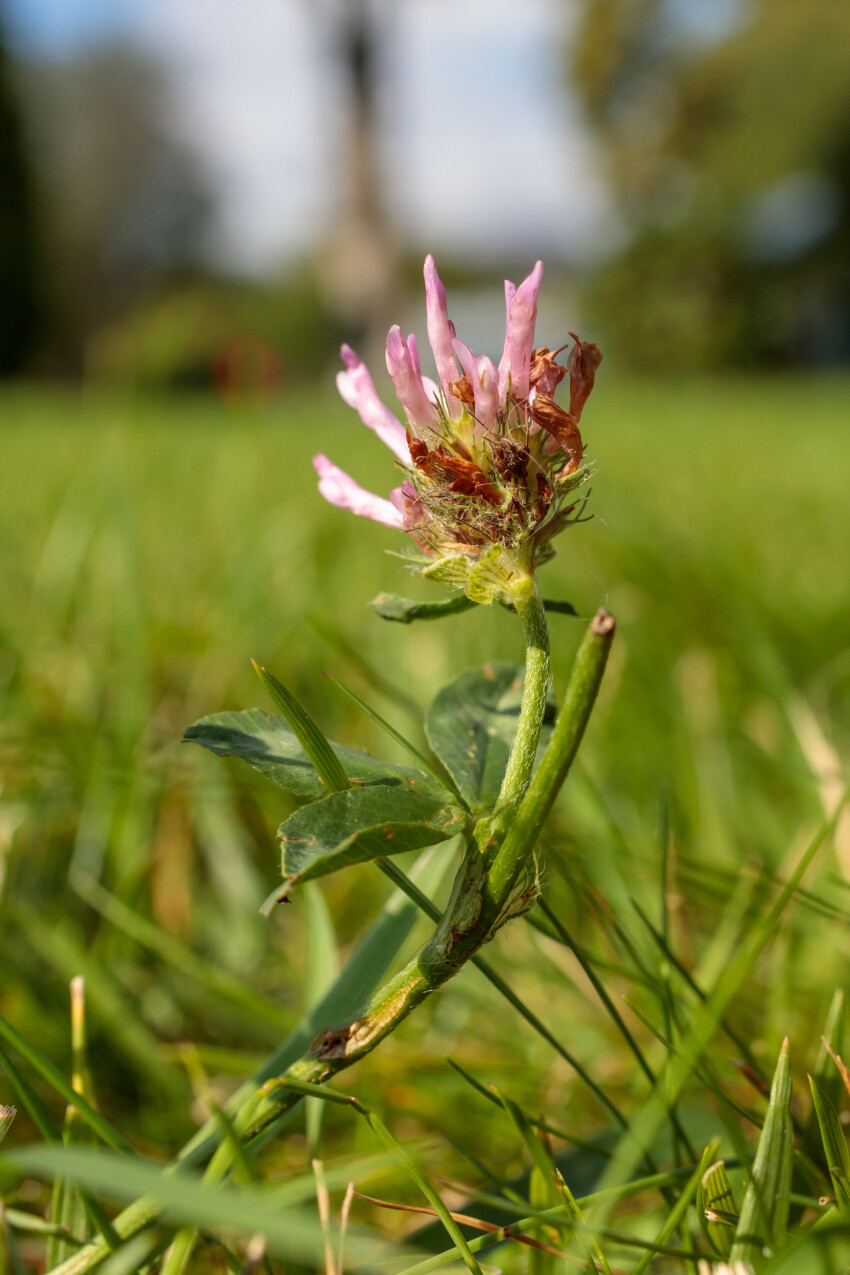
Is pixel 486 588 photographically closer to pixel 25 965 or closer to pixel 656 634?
pixel 25 965

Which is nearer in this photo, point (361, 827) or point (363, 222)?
point (361, 827)

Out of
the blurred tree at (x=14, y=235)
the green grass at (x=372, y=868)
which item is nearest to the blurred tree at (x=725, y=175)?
the blurred tree at (x=14, y=235)

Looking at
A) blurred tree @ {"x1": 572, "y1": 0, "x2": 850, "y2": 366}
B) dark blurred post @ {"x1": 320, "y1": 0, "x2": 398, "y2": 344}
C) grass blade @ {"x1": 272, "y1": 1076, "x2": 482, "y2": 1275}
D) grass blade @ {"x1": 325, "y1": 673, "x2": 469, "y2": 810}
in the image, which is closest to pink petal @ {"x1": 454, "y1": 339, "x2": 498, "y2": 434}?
grass blade @ {"x1": 325, "y1": 673, "x2": 469, "y2": 810}

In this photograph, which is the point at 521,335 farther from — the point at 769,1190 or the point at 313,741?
the point at 769,1190

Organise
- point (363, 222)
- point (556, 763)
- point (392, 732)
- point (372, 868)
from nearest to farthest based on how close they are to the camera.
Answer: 1. point (556, 763)
2. point (392, 732)
3. point (372, 868)
4. point (363, 222)

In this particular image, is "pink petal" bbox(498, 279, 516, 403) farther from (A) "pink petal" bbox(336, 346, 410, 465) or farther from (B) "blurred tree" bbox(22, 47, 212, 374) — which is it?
(B) "blurred tree" bbox(22, 47, 212, 374)

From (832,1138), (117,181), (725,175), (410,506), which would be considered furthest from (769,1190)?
(117,181)

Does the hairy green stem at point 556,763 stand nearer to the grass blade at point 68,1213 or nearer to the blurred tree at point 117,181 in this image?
the grass blade at point 68,1213

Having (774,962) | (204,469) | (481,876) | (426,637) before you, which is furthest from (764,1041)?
(204,469)
